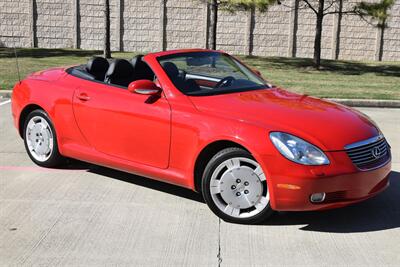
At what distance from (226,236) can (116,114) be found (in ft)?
5.67

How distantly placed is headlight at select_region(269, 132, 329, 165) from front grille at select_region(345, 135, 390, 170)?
0.28 metres

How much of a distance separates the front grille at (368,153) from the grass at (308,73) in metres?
7.72

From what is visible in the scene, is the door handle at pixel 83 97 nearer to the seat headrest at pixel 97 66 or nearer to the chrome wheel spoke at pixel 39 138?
the seat headrest at pixel 97 66

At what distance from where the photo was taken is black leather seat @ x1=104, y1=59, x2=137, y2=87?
575cm

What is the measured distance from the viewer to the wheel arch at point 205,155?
Answer: 4.78 m

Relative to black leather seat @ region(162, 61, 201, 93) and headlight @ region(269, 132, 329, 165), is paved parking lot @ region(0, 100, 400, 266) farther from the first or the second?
black leather seat @ region(162, 61, 201, 93)

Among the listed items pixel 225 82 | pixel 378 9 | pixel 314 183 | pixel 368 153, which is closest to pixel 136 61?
pixel 225 82

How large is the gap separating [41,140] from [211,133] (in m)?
2.45

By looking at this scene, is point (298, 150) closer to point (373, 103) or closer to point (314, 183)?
point (314, 183)

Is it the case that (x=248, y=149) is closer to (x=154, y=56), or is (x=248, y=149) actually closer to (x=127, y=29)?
(x=154, y=56)

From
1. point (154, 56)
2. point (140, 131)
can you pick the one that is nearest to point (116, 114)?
point (140, 131)

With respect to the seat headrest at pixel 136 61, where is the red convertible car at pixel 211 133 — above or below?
below

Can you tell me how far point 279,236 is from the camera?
4.54 metres

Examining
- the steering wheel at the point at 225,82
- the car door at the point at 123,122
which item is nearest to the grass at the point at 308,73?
the steering wheel at the point at 225,82
